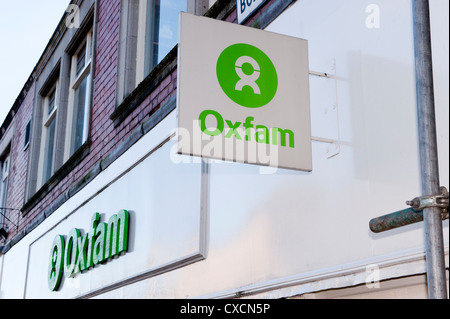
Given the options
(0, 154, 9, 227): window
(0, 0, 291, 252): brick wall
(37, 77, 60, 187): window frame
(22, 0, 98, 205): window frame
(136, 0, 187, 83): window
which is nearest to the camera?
(0, 0, 291, 252): brick wall

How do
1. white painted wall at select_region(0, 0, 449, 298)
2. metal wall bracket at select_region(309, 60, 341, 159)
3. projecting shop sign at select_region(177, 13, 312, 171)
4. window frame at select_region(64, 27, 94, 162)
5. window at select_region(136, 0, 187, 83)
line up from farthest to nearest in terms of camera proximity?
window frame at select_region(64, 27, 94, 162), window at select_region(136, 0, 187, 83), metal wall bracket at select_region(309, 60, 341, 159), projecting shop sign at select_region(177, 13, 312, 171), white painted wall at select_region(0, 0, 449, 298)

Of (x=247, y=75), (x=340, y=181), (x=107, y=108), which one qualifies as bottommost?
(x=340, y=181)

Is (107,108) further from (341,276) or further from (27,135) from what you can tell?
(341,276)

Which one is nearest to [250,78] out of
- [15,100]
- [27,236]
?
[27,236]

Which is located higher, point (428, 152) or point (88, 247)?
point (88, 247)

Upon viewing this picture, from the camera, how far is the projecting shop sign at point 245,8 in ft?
16.9

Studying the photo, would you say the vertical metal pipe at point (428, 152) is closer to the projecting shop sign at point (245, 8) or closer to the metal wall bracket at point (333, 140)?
the metal wall bracket at point (333, 140)

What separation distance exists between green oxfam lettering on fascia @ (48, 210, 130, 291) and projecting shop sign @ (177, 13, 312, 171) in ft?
10.0

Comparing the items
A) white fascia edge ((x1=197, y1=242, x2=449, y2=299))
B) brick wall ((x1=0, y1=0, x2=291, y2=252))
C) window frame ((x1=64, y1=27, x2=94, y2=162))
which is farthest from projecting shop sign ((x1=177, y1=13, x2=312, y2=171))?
window frame ((x1=64, y1=27, x2=94, y2=162))

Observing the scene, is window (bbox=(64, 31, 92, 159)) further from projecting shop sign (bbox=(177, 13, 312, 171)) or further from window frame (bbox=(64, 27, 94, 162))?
projecting shop sign (bbox=(177, 13, 312, 171))

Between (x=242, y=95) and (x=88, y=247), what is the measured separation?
162 inches

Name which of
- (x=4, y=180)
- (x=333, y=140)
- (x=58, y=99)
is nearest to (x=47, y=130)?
(x=58, y=99)

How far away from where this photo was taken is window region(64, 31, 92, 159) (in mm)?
9047

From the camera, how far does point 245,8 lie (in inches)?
207
